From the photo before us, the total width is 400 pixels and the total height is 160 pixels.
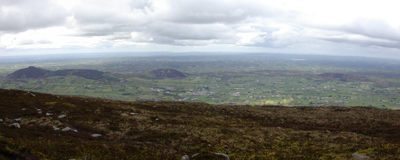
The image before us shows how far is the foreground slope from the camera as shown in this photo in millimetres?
20556

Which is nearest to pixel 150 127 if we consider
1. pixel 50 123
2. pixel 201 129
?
pixel 201 129

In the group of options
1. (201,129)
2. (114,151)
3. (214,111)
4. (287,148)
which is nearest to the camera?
(114,151)

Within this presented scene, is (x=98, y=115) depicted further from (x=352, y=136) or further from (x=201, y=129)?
(x=352, y=136)

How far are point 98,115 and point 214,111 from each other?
28730 millimetres

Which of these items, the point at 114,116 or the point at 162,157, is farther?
the point at 114,116

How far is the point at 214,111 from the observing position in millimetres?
53969

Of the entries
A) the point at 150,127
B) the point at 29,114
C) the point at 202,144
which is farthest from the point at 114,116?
the point at 202,144

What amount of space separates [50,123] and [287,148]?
3507cm

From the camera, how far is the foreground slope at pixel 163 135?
67.4 feet

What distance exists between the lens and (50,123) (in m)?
29.7

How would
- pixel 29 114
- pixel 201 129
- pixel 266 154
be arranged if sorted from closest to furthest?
pixel 266 154
pixel 29 114
pixel 201 129

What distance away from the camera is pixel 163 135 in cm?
3014

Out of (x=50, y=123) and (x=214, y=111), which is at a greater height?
(x=50, y=123)

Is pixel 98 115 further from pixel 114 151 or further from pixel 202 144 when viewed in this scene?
pixel 202 144
